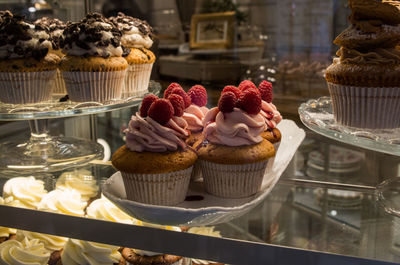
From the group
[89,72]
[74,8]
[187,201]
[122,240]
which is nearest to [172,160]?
[187,201]

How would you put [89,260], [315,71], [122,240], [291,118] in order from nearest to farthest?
[122,240] < [89,260] < [291,118] < [315,71]

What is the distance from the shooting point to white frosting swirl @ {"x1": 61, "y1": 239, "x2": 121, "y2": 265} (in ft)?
4.72

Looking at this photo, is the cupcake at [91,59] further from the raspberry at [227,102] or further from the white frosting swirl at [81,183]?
the raspberry at [227,102]

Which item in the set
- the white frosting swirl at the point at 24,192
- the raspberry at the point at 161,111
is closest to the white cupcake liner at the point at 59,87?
the white frosting swirl at the point at 24,192

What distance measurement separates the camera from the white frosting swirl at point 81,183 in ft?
4.60

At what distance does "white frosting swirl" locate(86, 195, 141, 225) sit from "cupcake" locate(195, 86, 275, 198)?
0.24m

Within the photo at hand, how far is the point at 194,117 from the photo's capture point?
1.32 metres

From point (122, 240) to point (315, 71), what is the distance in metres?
1.50

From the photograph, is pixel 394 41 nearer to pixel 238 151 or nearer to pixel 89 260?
pixel 238 151

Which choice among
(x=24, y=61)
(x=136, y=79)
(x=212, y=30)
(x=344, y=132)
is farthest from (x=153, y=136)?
(x=212, y=30)

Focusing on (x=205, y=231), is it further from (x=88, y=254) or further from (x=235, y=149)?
(x=88, y=254)

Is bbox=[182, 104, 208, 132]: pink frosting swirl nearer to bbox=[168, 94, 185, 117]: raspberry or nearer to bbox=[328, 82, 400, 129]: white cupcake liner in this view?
bbox=[168, 94, 185, 117]: raspberry

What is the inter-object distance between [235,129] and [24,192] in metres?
0.72

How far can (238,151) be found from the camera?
117 cm
